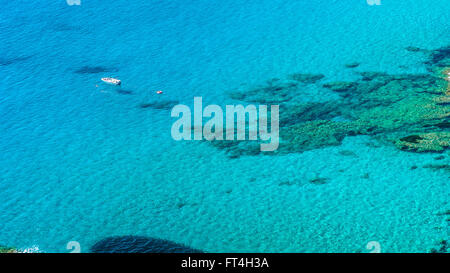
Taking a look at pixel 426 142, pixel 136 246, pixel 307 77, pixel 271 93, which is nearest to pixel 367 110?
pixel 426 142

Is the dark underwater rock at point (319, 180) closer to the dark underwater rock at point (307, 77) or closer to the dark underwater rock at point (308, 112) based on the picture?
the dark underwater rock at point (308, 112)

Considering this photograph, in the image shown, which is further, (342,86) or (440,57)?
(440,57)

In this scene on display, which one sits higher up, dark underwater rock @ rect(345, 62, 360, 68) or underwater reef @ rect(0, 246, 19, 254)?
dark underwater rock @ rect(345, 62, 360, 68)

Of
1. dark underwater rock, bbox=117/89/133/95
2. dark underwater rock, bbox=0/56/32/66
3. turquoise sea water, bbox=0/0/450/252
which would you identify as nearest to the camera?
turquoise sea water, bbox=0/0/450/252

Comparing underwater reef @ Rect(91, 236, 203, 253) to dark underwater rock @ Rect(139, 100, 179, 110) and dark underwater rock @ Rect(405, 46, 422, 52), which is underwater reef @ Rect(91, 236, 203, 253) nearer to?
dark underwater rock @ Rect(139, 100, 179, 110)

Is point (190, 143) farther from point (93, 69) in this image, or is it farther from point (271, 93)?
point (93, 69)

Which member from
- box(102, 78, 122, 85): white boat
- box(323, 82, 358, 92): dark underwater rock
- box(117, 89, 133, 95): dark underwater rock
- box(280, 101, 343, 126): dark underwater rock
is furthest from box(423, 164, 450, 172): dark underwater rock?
box(102, 78, 122, 85): white boat
